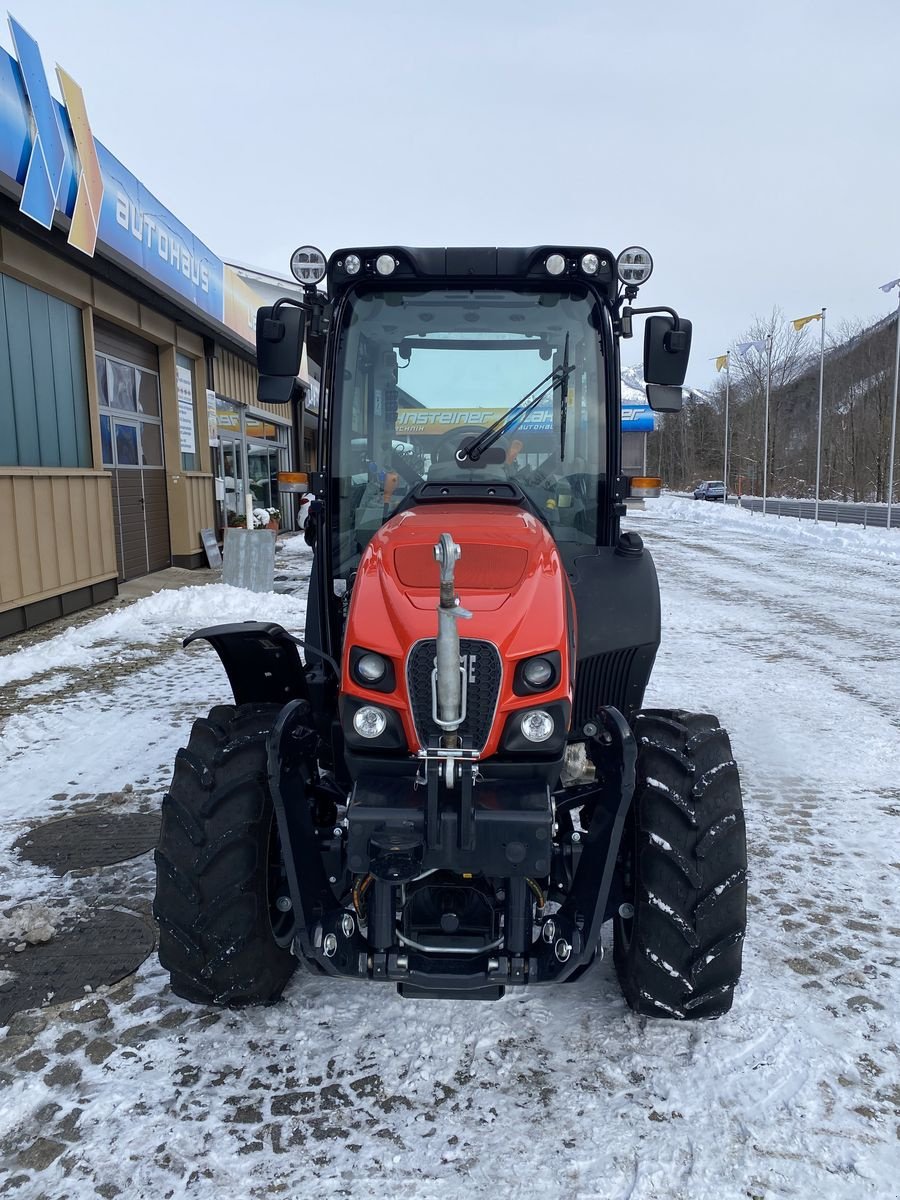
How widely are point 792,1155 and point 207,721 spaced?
2075 millimetres

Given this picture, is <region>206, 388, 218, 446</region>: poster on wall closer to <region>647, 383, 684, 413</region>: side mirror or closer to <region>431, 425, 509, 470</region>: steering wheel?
<region>431, 425, 509, 470</region>: steering wheel

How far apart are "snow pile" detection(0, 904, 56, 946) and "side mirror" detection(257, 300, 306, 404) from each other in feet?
7.09

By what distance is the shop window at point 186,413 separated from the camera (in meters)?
13.6

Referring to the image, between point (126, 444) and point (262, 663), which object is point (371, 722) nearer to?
point (262, 663)

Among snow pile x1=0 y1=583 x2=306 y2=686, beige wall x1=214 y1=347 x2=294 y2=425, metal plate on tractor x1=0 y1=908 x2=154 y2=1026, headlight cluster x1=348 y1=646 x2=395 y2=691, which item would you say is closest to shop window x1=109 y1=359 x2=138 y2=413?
beige wall x1=214 y1=347 x2=294 y2=425

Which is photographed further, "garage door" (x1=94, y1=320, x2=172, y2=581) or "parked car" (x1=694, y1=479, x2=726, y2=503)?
"parked car" (x1=694, y1=479, x2=726, y2=503)

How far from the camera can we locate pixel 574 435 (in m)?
3.50

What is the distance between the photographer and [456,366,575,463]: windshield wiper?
11.0ft

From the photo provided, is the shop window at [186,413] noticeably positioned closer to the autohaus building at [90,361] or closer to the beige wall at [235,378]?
the autohaus building at [90,361]

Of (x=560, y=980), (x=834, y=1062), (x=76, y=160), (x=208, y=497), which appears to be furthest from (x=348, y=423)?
(x=208, y=497)

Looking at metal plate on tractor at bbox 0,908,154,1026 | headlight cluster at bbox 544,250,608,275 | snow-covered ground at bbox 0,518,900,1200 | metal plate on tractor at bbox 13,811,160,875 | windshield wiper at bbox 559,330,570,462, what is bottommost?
snow-covered ground at bbox 0,518,900,1200

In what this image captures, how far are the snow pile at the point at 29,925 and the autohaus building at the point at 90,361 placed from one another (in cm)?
531

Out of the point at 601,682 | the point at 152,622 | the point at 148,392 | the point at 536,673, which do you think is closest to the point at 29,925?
the point at 536,673

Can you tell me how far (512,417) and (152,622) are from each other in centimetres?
657
